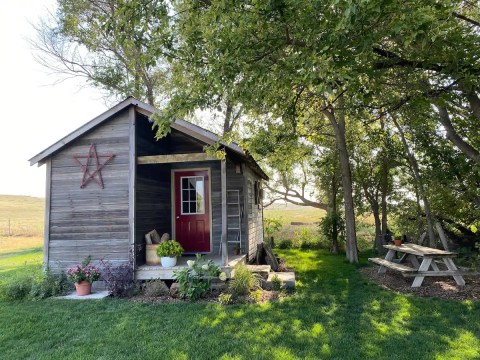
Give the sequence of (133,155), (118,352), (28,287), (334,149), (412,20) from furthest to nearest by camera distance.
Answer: (334,149)
(133,155)
(28,287)
(118,352)
(412,20)

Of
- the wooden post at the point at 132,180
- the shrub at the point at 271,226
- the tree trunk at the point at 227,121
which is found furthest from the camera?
the shrub at the point at 271,226

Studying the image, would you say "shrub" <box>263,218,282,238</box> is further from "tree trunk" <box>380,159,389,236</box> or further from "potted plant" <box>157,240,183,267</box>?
"potted plant" <box>157,240,183,267</box>

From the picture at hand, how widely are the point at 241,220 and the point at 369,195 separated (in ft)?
21.2

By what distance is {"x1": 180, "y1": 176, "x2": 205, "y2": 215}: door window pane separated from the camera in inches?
354

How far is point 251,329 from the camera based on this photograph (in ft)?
14.8

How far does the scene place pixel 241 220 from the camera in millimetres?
9023

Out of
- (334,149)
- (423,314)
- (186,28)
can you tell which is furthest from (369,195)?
(186,28)

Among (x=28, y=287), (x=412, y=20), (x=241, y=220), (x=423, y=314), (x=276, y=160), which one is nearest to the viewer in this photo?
(x=412, y=20)

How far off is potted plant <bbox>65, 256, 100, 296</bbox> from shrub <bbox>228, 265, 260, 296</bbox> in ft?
9.20

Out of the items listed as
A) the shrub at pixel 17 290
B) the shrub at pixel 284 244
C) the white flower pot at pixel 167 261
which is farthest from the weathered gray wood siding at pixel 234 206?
the shrub at pixel 284 244

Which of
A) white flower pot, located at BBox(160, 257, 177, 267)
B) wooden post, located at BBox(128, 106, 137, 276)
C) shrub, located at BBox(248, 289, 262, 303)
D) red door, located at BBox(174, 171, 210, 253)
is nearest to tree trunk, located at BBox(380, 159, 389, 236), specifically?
red door, located at BBox(174, 171, 210, 253)

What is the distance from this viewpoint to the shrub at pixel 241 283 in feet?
20.4

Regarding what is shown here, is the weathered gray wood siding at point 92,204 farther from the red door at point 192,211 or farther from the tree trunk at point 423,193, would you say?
the tree trunk at point 423,193

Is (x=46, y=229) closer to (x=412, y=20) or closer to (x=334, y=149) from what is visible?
(x=412, y=20)
